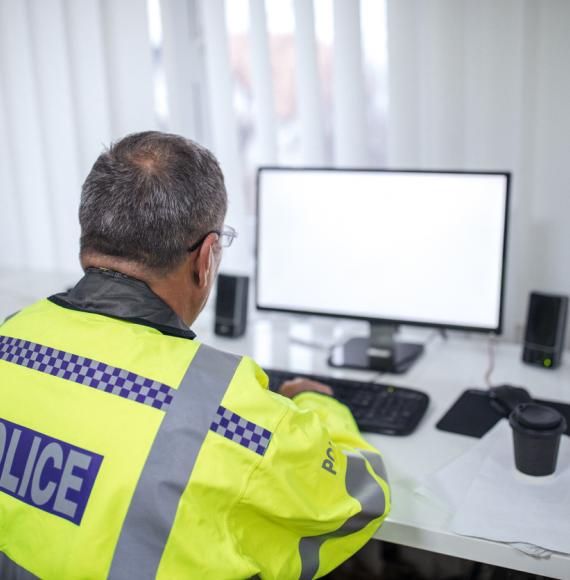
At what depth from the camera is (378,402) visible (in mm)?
1446

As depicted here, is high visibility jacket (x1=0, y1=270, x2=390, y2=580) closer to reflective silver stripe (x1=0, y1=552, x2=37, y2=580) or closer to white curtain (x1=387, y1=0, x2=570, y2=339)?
reflective silver stripe (x1=0, y1=552, x2=37, y2=580)

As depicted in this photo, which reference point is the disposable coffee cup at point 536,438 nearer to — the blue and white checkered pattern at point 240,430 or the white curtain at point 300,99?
the blue and white checkered pattern at point 240,430

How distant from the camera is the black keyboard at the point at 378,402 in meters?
1.37

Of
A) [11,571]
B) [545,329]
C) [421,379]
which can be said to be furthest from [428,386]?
[11,571]

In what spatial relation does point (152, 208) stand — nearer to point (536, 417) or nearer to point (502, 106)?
point (536, 417)

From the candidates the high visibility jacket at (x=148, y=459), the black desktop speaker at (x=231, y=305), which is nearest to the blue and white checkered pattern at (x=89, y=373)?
the high visibility jacket at (x=148, y=459)

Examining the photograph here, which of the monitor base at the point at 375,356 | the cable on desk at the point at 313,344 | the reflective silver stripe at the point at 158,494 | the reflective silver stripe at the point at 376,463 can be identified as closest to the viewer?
the reflective silver stripe at the point at 158,494

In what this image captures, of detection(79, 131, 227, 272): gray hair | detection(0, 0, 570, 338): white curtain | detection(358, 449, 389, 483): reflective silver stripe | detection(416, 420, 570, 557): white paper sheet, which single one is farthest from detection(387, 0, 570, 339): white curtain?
detection(79, 131, 227, 272): gray hair

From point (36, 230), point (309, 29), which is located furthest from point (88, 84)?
point (309, 29)

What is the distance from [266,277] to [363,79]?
1.94 feet

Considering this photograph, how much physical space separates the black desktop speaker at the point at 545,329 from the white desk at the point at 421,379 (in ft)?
0.10

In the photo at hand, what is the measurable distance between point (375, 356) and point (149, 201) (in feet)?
2.85

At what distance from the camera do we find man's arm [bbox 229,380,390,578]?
35.1 inches

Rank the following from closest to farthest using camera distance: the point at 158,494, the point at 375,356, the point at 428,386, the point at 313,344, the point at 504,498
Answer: the point at 158,494 < the point at 504,498 < the point at 428,386 < the point at 375,356 < the point at 313,344
